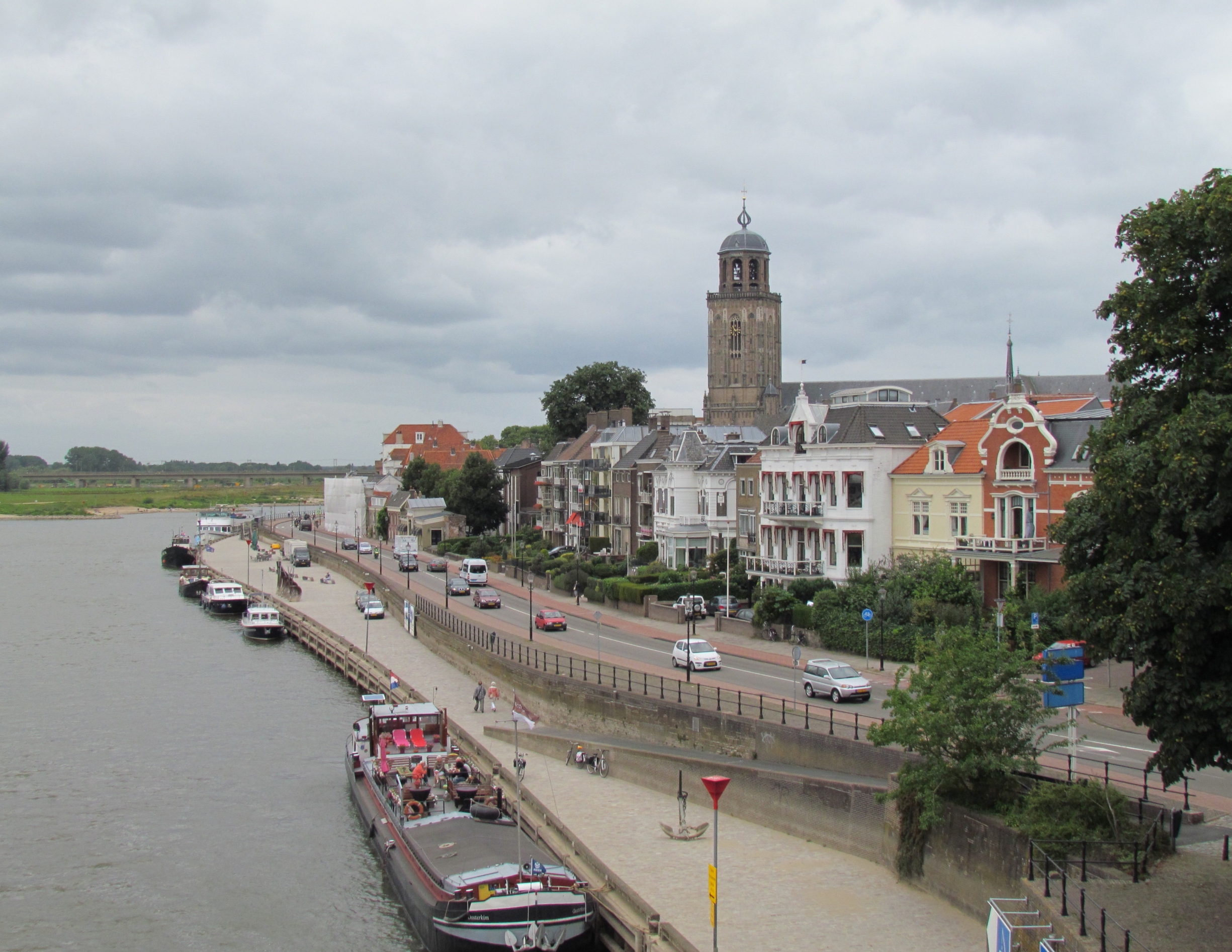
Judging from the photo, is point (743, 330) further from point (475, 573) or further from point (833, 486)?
point (833, 486)

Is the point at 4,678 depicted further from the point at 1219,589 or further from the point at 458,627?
the point at 1219,589

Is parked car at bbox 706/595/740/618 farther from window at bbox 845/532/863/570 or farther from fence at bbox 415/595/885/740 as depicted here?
fence at bbox 415/595/885/740

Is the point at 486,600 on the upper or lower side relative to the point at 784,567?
lower

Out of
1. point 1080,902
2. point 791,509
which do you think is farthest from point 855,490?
point 1080,902

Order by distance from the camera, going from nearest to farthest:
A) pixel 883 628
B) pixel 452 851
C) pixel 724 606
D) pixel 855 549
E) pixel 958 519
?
pixel 452 851, pixel 883 628, pixel 958 519, pixel 855 549, pixel 724 606

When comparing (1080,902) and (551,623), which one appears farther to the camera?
(551,623)

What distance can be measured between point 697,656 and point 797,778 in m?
15.2

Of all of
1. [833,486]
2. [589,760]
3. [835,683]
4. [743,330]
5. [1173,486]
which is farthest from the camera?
[743,330]

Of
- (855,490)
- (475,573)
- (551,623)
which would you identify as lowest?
(551,623)

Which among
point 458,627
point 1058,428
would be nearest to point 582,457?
point 458,627

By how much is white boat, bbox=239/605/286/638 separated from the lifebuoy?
1930 inches

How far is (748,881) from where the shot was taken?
28531mm

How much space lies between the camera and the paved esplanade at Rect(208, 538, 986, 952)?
25.1 metres

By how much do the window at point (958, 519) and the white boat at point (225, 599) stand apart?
6178 centimetres
